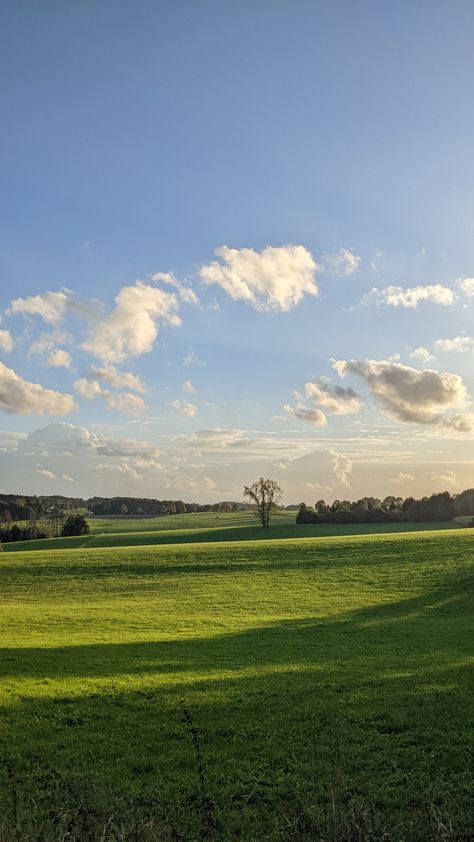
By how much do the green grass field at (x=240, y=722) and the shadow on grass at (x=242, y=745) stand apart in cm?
4

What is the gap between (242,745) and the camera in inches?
474

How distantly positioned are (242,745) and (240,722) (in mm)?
1429

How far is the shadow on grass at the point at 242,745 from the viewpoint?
8312 millimetres

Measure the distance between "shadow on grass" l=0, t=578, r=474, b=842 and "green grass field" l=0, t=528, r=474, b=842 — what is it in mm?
43

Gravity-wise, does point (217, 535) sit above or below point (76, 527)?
below

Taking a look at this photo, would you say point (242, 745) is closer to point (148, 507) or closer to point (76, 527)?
point (76, 527)

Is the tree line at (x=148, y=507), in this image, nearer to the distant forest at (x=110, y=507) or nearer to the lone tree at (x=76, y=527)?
the distant forest at (x=110, y=507)

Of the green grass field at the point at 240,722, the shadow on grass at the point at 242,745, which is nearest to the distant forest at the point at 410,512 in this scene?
the green grass field at the point at 240,722

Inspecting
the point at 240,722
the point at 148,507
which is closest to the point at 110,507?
the point at 148,507

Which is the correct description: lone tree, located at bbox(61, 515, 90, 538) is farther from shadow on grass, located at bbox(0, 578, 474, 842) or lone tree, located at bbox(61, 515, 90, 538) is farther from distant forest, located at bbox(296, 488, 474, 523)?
shadow on grass, located at bbox(0, 578, 474, 842)

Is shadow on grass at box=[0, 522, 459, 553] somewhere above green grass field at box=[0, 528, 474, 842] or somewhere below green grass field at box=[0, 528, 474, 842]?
below

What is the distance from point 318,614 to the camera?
33.0 metres

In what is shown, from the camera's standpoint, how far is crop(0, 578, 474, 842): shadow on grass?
831cm

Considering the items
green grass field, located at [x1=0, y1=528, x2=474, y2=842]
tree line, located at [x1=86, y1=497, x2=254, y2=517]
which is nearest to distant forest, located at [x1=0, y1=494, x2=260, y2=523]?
tree line, located at [x1=86, y1=497, x2=254, y2=517]
